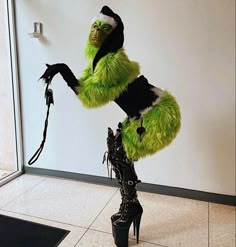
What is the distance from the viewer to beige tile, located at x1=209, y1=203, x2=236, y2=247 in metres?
1.51

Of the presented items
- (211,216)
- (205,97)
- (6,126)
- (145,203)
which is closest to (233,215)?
(211,216)

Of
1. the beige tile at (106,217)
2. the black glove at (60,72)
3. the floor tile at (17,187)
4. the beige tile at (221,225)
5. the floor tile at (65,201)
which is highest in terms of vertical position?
the black glove at (60,72)

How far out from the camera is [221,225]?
1671 millimetres

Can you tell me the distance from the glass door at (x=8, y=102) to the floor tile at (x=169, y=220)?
3.56 ft

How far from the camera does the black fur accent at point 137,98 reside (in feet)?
4.13

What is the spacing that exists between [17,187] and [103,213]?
0.85 meters

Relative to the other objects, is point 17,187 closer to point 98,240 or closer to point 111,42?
point 98,240

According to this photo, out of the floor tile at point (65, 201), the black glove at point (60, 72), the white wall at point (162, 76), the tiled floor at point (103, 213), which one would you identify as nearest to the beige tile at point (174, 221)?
the tiled floor at point (103, 213)

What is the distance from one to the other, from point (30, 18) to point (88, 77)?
1258mm

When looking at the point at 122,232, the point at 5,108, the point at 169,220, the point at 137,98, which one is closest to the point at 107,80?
the point at 137,98

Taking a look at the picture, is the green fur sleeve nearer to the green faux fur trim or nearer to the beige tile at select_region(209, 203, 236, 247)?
the green faux fur trim

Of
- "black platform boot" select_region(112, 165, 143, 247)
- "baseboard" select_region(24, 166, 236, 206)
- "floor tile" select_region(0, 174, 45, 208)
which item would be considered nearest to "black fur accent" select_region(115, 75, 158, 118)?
"black platform boot" select_region(112, 165, 143, 247)

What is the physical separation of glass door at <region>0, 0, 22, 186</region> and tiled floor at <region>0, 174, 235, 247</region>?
27 centimetres

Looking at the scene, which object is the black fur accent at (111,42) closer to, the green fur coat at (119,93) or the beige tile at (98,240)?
the green fur coat at (119,93)
